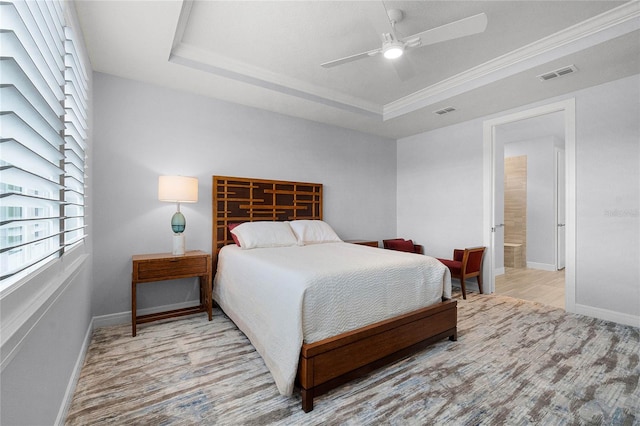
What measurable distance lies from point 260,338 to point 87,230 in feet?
5.84

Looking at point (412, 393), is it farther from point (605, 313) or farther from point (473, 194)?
point (473, 194)

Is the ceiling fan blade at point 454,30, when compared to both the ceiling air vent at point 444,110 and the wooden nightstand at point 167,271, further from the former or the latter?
the wooden nightstand at point 167,271

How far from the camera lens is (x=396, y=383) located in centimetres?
197

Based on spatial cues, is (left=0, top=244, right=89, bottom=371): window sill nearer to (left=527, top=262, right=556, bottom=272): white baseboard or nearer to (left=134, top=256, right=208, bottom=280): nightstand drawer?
(left=134, top=256, right=208, bottom=280): nightstand drawer

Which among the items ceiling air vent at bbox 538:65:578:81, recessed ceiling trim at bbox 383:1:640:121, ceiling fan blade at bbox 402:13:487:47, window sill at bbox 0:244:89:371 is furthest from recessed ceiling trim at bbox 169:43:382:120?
window sill at bbox 0:244:89:371

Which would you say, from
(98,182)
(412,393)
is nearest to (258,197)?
(98,182)

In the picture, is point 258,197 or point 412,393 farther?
point 258,197

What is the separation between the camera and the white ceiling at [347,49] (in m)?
2.23

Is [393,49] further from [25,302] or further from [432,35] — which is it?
[25,302]

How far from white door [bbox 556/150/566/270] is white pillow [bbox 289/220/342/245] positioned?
15.6 ft

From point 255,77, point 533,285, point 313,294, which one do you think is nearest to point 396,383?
point 313,294

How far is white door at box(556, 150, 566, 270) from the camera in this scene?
223 inches

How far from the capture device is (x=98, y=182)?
2.89m

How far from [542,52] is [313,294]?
3.01 meters
